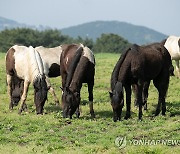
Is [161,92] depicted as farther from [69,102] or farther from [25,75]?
[25,75]

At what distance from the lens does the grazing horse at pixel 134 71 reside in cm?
1251

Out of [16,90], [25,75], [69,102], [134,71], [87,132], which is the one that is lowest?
[87,132]

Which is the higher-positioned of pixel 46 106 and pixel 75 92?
pixel 75 92

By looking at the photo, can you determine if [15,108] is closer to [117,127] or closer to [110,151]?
[117,127]

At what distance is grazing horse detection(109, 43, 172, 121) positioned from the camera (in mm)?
12508

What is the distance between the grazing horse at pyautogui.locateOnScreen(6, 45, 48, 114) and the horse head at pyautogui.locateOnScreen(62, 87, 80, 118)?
0.90 metres

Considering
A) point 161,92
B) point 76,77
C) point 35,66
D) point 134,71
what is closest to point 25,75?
point 35,66

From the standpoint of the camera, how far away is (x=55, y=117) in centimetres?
1320

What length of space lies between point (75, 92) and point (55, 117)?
42.3 inches

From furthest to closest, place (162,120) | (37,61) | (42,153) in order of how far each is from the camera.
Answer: (37,61) < (162,120) < (42,153)

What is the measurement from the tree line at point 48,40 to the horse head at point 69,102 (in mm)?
68615

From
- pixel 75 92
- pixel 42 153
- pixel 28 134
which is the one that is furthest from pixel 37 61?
pixel 42 153

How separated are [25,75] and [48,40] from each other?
3108 inches

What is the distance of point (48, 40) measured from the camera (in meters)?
92.6
